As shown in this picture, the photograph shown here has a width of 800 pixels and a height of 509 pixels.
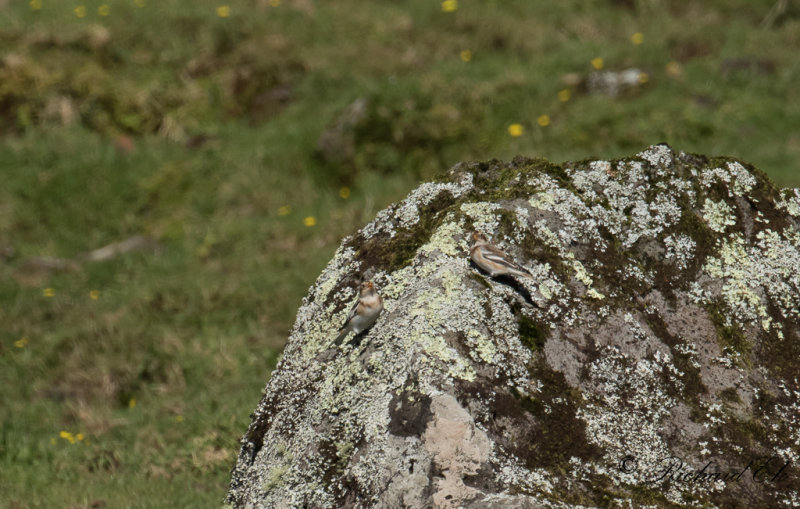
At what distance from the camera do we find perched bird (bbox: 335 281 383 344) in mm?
4211

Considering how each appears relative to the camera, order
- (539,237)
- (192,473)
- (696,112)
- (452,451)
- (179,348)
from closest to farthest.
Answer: (452,451) → (539,237) → (192,473) → (179,348) → (696,112)

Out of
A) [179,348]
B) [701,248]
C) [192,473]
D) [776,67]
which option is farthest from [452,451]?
[776,67]

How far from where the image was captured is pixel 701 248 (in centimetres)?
468

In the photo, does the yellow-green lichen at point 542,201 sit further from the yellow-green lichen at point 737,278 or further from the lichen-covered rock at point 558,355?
the yellow-green lichen at point 737,278

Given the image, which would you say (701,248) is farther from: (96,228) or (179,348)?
(96,228)

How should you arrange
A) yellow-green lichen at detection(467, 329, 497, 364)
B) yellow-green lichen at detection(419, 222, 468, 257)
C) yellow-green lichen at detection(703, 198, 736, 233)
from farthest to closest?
1. yellow-green lichen at detection(703, 198, 736, 233)
2. yellow-green lichen at detection(419, 222, 468, 257)
3. yellow-green lichen at detection(467, 329, 497, 364)

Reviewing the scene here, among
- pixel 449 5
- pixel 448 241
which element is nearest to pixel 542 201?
pixel 448 241

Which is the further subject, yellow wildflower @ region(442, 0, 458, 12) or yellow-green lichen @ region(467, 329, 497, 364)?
yellow wildflower @ region(442, 0, 458, 12)

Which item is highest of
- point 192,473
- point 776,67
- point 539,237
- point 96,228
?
point 539,237

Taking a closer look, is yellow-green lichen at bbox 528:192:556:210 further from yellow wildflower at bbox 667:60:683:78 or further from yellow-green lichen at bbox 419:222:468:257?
yellow wildflower at bbox 667:60:683:78

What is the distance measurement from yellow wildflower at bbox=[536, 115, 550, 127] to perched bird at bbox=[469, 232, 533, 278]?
26.5ft

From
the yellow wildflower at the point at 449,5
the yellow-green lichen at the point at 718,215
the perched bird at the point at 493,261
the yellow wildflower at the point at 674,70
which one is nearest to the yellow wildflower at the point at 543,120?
the yellow wildflower at the point at 674,70

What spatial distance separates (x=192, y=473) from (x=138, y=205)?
6.42 meters

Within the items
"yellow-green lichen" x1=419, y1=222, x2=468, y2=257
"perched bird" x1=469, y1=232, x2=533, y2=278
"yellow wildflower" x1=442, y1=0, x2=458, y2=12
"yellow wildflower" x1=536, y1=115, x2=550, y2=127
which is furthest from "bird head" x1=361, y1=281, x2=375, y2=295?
"yellow wildflower" x1=442, y1=0, x2=458, y2=12
